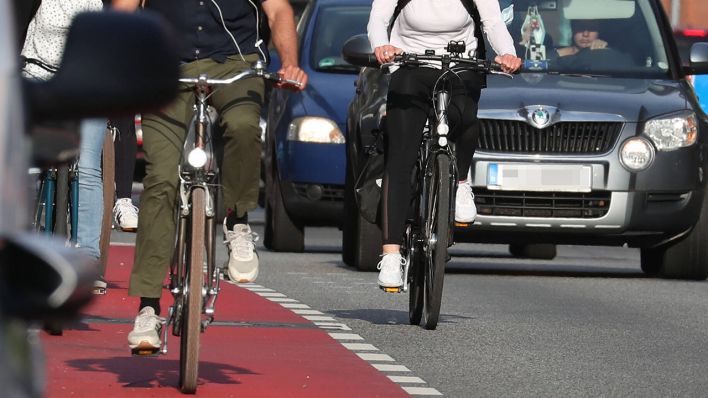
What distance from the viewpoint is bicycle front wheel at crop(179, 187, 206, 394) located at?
6859 millimetres

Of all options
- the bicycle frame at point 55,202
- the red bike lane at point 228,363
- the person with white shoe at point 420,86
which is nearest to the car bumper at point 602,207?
the red bike lane at point 228,363

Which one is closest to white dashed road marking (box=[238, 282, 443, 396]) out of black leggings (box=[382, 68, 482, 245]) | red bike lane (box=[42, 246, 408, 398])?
red bike lane (box=[42, 246, 408, 398])

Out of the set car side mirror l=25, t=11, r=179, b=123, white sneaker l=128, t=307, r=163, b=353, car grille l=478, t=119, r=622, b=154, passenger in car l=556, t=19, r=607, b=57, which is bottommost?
white sneaker l=128, t=307, r=163, b=353

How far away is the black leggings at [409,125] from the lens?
10094 millimetres

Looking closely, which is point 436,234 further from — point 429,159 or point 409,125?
point 409,125

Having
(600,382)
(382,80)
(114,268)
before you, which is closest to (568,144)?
(382,80)

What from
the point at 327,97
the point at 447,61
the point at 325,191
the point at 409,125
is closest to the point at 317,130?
the point at 327,97

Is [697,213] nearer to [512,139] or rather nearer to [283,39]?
[512,139]

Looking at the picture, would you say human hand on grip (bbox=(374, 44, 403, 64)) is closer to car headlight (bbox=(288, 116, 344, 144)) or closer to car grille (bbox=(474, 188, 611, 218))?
car grille (bbox=(474, 188, 611, 218))

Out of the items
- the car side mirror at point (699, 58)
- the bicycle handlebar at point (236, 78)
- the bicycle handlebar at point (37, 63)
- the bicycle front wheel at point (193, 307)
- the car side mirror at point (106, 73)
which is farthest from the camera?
the car side mirror at point (699, 58)

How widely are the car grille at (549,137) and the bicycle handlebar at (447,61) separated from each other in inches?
151

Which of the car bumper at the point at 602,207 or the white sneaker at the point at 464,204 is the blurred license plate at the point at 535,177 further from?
the white sneaker at the point at 464,204

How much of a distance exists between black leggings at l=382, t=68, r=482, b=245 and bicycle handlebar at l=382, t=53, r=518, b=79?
219mm

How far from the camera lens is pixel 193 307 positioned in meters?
Result: 6.89
